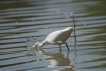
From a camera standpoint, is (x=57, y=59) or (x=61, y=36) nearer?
(x=57, y=59)

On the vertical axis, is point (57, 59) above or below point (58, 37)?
below

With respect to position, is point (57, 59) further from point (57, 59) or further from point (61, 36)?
point (61, 36)

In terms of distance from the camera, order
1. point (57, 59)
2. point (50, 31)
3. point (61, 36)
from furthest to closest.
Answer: point (50, 31), point (61, 36), point (57, 59)

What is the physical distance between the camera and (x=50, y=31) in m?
13.7

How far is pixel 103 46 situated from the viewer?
11289 mm

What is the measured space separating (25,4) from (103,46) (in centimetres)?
918

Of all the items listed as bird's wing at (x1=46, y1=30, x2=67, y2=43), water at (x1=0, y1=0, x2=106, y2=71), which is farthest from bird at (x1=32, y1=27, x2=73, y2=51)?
water at (x1=0, y1=0, x2=106, y2=71)

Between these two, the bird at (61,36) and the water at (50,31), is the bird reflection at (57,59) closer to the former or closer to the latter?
the water at (50,31)

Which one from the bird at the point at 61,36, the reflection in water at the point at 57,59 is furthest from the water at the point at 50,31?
the bird at the point at 61,36

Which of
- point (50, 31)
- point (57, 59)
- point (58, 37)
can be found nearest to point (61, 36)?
→ point (58, 37)

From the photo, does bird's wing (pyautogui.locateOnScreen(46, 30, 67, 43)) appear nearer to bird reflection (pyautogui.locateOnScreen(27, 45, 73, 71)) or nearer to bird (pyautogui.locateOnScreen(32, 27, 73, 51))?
bird (pyautogui.locateOnScreen(32, 27, 73, 51))

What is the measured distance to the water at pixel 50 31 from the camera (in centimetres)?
988

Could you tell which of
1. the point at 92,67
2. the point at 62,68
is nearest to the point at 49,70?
the point at 62,68

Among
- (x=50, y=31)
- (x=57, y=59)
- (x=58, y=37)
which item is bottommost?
(x=57, y=59)
